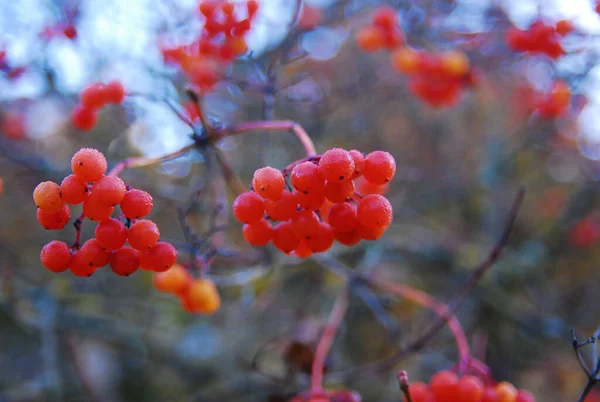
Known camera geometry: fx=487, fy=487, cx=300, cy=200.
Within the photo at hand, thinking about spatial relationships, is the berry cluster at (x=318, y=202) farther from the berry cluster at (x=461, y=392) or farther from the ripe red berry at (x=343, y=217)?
the berry cluster at (x=461, y=392)

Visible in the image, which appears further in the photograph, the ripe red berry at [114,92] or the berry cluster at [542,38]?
the berry cluster at [542,38]

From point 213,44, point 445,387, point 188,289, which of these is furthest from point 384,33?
point 445,387

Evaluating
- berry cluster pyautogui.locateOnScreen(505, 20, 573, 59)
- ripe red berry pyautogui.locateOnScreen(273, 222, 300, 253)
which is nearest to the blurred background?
berry cluster pyautogui.locateOnScreen(505, 20, 573, 59)

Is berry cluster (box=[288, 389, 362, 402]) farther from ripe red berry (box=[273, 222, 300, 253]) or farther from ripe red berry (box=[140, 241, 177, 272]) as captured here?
ripe red berry (box=[140, 241, 177, 272])

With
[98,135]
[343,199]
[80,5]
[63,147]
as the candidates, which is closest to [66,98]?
[80,5]

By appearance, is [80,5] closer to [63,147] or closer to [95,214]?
[63,147]

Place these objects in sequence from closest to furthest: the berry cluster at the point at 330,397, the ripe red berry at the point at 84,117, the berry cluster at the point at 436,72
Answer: the berry cluster at the point at 330,397 < the ripe red berry at the point at 84,117 < the berry cluster at the point at 436,72

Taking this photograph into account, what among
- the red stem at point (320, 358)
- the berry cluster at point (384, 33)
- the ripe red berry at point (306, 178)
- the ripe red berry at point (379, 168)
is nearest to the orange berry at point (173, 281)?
the red stem at point (320, 358)

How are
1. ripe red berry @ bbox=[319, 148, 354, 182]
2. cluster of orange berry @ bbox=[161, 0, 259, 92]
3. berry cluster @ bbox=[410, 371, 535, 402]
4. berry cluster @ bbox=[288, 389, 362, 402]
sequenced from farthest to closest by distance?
cluster of orange berry @ bbox=[161, 0, 259, 92] < berry cluster @ bbox=[288, 389, 362, 402] < berry cluster @ bbox=[410, 371, 535, 402] < ripe red berry @ bbox=[319, 148, 354, 182]
